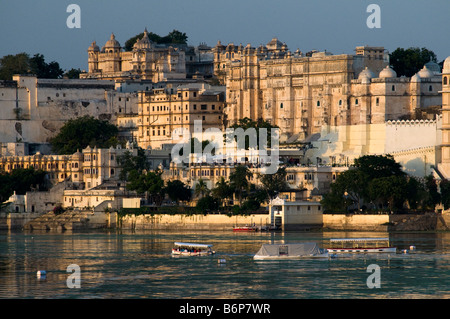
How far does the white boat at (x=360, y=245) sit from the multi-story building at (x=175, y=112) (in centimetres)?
3785

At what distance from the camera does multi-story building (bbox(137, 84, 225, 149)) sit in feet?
351

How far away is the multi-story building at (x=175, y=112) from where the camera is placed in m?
107

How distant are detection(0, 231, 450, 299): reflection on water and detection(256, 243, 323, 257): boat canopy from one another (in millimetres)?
703

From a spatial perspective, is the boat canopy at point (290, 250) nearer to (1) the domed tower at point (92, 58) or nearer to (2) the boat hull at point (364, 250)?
(2) the boat hull at point (364, 250)

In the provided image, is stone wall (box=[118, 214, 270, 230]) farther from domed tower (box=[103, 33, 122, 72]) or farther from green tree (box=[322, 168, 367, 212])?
domed tower (box=[103, 33, 122, 72])

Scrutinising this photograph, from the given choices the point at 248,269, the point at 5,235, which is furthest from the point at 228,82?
the point at 248,269

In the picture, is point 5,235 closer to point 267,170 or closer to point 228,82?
point 267,170

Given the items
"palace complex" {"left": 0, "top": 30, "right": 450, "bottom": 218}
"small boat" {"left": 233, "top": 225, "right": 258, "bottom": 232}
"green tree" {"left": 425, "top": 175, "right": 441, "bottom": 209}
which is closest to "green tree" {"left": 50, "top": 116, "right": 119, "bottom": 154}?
"palace complex" {"left": 0, "top": 30, "right": 450, "bottom": 218}

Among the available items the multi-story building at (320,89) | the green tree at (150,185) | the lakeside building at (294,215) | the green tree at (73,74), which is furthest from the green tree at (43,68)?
the lakeside building at (294,215)

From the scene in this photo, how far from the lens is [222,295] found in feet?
168

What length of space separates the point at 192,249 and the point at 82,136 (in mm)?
40431

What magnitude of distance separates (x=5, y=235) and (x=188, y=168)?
15.0 metres
